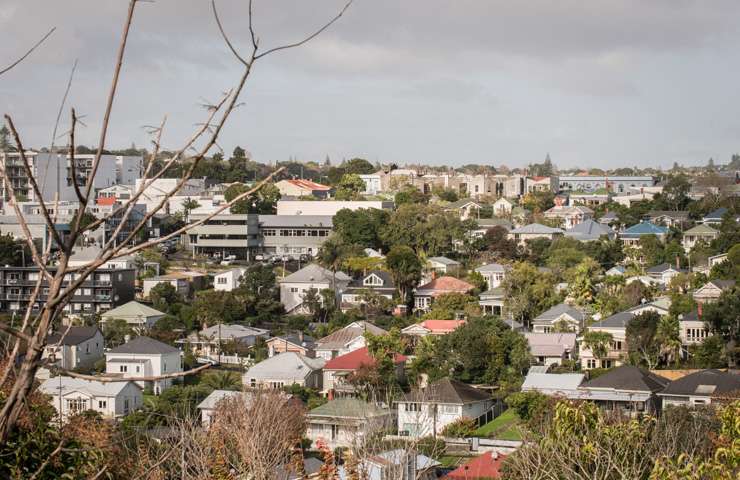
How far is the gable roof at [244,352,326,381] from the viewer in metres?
20.6

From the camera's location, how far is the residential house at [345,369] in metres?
20.0

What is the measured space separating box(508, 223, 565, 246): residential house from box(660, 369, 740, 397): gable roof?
15.5m

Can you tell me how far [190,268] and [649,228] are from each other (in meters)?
14.8

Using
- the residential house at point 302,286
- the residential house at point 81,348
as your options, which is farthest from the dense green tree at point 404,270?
the residential house at point 81,348

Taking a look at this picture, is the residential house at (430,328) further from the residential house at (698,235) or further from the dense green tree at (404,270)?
the residential house at (698,235)

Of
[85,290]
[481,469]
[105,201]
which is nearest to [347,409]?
[481,469]

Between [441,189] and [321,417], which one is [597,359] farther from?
[441,189]

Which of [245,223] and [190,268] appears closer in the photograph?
[190,268]

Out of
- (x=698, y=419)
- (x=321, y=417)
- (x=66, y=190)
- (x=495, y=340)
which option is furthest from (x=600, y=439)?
(x=66, y=190)

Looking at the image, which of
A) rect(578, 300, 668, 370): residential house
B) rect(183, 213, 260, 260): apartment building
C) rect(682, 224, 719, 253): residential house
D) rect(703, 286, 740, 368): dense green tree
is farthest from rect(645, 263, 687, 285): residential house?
rect(183, 213, 260, 260): apartment building

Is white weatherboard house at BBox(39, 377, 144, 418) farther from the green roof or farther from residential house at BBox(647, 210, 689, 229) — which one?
residential house at BBox(647, 210, 689, 229)

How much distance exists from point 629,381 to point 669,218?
19635mm

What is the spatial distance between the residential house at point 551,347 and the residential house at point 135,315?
8.82 metres

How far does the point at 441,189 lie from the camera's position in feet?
154
